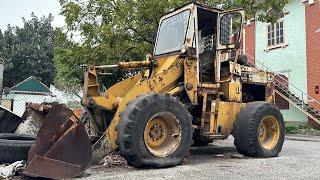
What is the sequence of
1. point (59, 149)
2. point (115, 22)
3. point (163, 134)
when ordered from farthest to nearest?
point (115, 22) → point (163, 134) → point (59, 149)

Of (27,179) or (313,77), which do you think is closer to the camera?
(27,179)

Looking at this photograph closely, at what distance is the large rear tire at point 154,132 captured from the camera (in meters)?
6.89

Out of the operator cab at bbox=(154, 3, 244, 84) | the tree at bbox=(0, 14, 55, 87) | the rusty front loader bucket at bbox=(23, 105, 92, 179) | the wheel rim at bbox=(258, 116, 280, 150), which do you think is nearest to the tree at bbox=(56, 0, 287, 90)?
the operator cab at bbox=(154, 3, 244, 84)

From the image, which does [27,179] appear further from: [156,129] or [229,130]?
[229,130]

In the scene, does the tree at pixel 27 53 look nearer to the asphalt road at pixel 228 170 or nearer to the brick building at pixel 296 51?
the brick building at pixel 296 51

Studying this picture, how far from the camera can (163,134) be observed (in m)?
7.61

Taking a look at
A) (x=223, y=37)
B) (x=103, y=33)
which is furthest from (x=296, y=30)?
(x=223, y=37)

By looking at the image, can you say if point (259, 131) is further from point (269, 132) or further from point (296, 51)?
point (296, 51)

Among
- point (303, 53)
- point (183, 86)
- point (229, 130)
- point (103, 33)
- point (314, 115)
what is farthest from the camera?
point (303, 53)

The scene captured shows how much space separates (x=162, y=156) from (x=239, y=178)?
145cm

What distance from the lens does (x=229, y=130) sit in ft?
29.8

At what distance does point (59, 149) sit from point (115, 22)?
11247mm

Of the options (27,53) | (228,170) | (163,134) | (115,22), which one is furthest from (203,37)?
(27,53)

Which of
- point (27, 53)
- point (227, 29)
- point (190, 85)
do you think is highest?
point (27, 53)
